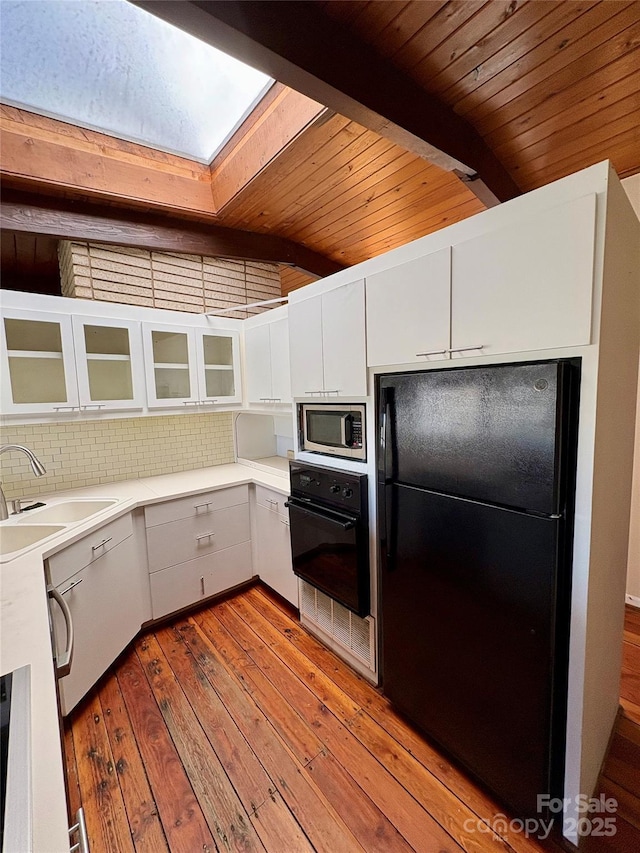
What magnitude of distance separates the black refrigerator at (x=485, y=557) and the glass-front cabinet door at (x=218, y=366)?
1642 mm

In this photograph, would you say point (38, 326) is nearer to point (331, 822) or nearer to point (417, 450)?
point (417, 450)

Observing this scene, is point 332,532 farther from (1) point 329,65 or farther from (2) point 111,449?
(1) point 329,65

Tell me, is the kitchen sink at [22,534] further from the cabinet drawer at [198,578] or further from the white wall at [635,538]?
the white wall at [635,538]

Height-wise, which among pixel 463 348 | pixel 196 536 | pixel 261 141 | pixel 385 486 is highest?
pixel 261 141

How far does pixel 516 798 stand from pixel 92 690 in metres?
2.03

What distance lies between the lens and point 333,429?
1.98 m

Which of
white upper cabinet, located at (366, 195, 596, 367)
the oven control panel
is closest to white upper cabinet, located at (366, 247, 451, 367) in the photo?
white upper cabinet, located at (366, 195, 596, 367)

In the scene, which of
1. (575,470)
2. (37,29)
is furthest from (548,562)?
(37,29)

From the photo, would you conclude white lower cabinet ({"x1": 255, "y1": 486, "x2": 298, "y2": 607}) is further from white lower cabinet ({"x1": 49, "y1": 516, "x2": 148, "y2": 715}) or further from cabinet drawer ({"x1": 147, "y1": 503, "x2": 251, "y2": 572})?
white lower cabinet ({"x1": 49, "y1": 516, "x2": 148, "y2": 715})

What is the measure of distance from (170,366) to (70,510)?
3.76 ft

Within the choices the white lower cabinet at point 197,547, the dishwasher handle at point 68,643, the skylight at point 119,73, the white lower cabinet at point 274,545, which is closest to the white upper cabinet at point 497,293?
the skylight at point 119,73

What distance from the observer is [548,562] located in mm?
1124

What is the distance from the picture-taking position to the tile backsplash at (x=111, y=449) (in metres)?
2.29

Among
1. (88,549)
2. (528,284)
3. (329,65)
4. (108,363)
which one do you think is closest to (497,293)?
(528,284)
